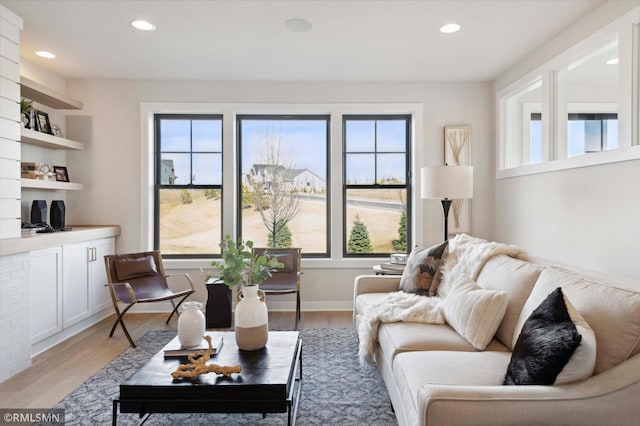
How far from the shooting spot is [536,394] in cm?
132

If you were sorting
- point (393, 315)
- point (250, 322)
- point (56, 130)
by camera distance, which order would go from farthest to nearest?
point (56, 130) < point (393, 315) < point (250, 322)

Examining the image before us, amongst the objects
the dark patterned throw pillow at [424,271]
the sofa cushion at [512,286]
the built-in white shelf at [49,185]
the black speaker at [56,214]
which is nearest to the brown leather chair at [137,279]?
the black speaker at [56,214]

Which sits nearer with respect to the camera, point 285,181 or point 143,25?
point 143,25

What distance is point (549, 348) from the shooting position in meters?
1.36

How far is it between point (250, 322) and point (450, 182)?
218 cm

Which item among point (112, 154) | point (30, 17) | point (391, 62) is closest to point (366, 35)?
point (391, 62)

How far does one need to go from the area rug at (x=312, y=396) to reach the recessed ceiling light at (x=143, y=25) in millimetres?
2630

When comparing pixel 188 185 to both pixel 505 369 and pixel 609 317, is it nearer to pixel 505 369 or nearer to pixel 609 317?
pixel 505 369

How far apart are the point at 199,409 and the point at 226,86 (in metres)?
3.60

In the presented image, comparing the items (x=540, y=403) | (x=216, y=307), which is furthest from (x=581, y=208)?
(x=216, y=307)

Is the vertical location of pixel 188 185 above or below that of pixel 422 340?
above

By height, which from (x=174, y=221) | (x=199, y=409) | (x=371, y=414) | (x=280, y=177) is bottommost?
(x=371, y=414)

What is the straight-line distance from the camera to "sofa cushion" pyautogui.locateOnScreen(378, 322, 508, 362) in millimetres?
2053

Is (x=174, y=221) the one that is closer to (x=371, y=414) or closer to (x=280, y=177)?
(x=280, y=177)
